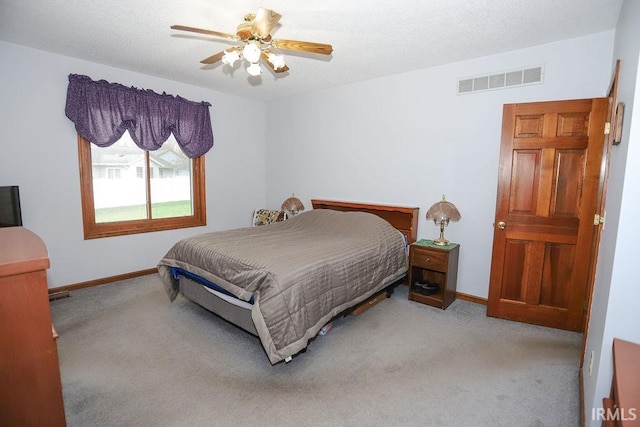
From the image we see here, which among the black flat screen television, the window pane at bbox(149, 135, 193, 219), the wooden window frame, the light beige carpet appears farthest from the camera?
the window pane at bbox(149, 135, 193, 219)

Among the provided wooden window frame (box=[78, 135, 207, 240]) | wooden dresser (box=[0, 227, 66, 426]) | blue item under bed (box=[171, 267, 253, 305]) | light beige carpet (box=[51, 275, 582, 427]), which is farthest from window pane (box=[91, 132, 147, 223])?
wooden dresser (box=[0, 227, 66, 426])

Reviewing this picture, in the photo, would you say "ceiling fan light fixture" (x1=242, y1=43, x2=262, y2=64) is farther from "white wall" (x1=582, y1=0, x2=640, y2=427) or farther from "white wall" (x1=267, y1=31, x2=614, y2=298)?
"white wall" (x1=267, y1=31, x2=614, y2=298)

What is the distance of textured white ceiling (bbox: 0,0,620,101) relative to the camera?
7.75ft

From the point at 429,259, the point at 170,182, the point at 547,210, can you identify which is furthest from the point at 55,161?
the point at 547,210

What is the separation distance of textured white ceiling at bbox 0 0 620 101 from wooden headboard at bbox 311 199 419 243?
1643mm

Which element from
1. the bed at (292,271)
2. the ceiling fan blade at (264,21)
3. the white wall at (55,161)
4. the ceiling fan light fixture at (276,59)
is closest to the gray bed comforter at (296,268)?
the bed at (292,271)

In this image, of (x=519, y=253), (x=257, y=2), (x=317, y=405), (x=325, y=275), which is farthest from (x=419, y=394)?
(x=257, y=2)

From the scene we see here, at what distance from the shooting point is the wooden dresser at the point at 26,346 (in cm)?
95

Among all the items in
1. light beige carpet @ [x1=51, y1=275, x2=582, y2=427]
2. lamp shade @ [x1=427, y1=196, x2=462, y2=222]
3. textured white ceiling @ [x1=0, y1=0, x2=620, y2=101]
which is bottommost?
light beige carpet @ [x1=51, y1=275, x2=582, y2=427]

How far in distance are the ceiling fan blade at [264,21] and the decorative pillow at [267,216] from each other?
122 inches

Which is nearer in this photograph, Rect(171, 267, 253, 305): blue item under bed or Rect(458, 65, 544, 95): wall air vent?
Rect(171, 267, 253, 305): blue item under bed

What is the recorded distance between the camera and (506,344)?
264 centimetres

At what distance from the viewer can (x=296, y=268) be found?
2428 mm

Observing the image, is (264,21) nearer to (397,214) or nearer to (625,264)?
(625,264)
